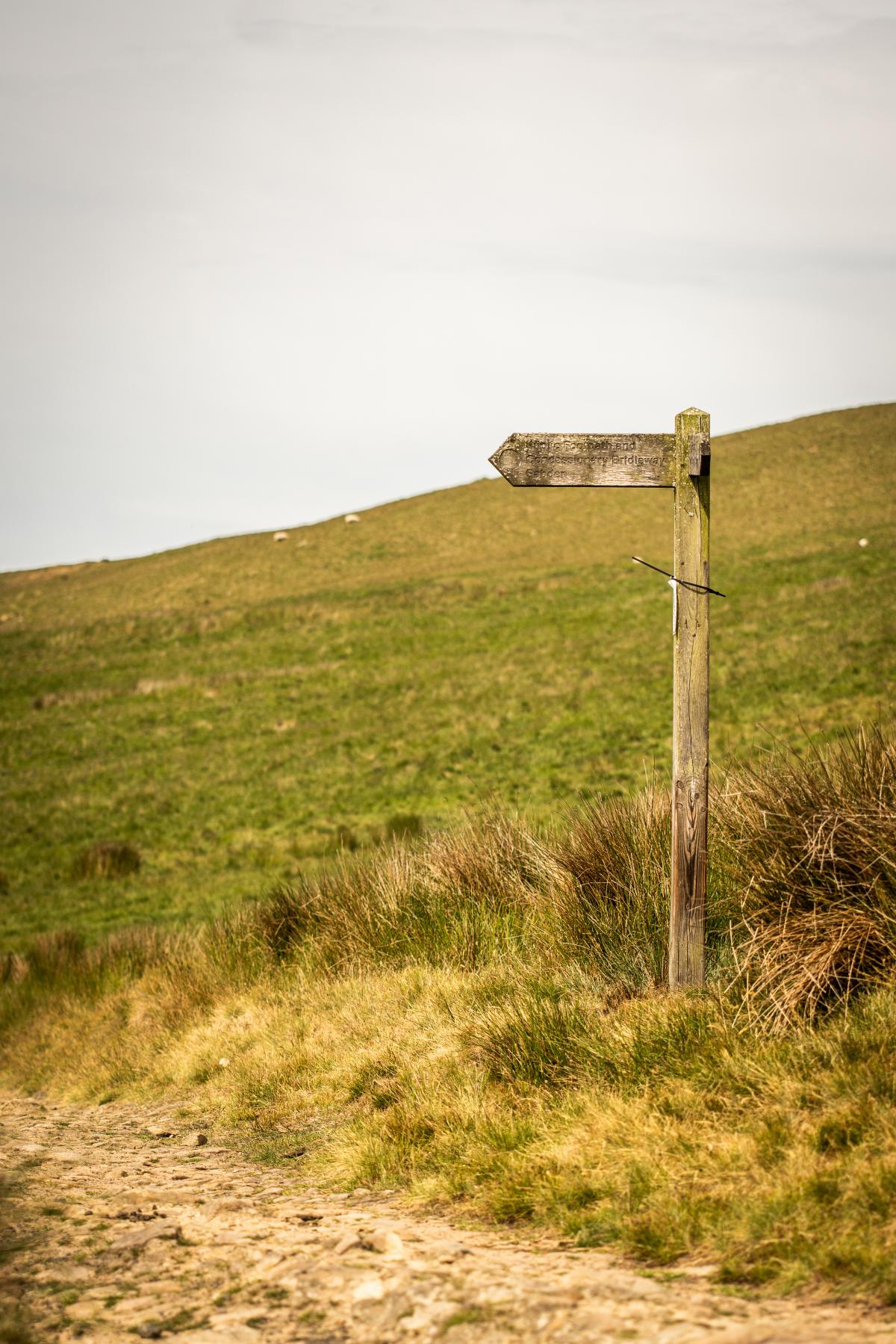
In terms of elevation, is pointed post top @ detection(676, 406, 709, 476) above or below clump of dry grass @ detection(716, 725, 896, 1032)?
above

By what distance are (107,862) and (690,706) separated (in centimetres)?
1630

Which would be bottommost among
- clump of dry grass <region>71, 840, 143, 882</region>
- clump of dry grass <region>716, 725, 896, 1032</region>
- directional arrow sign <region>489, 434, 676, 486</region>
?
clump of dry grass <region>71, 840, 143, 882</region>

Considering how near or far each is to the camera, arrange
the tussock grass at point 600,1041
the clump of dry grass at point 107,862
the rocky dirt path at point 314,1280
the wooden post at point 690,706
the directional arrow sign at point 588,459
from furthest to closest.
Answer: the clump of dry grass at point 107,862
the directional arrow sign at point 588,459
the wooden post at point 690,706
the tussock grass at point 600,1041
the rocky dirt path at point 314,1280

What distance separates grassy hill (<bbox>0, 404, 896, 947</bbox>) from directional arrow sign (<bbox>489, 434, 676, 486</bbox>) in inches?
169

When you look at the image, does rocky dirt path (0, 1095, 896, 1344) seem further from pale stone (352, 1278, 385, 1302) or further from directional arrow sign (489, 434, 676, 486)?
directional arrow sign (489, 434, 676, 486)

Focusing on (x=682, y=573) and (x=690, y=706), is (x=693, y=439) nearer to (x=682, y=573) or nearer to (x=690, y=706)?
(x=682, y=573)

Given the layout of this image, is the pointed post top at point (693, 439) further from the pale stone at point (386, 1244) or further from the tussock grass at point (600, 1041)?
the pale stone at point (386, 1244)

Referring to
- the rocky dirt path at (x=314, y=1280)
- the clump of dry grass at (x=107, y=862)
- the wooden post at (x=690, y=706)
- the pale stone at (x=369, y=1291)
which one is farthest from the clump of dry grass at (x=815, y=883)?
the clump of dry grass at (x=107, y=862)

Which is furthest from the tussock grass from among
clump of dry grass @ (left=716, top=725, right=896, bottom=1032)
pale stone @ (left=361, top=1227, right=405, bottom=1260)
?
pale stone @ (left=361, top=1227, right=405, bottom=1260)

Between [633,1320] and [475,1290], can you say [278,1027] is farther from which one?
[633,1320]

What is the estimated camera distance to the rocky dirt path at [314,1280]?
285 centimetres

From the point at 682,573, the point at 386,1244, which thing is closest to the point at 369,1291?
the point at 386,1244

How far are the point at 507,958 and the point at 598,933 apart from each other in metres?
0.85

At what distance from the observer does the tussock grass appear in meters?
3.44
